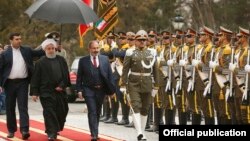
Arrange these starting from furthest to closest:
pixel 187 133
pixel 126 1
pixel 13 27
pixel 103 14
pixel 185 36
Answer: pixel 126 1 → pixel 13 27 → pixel 103 14 → pixel 185 36 → pixel 187 133

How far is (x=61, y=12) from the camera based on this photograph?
14.5 meters

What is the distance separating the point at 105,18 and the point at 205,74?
6.63 metres

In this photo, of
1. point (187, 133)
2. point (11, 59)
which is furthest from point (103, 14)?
point (187, 133)

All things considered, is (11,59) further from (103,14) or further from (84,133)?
(103,14)

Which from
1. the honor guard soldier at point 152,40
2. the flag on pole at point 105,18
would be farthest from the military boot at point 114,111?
the honor guard soldier at point 152,40

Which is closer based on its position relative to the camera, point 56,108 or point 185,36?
point 56,108

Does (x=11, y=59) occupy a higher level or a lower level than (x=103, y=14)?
lower

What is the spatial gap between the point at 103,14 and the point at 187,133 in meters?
10.8

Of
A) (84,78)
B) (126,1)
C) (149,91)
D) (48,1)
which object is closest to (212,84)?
(149,91)

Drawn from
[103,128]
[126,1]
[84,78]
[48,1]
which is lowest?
[103,128]

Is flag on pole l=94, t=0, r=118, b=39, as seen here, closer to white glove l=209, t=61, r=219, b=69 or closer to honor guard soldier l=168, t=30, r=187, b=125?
honor guard soldier l=168, t=30, r=187, b=125

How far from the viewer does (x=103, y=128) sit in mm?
17641

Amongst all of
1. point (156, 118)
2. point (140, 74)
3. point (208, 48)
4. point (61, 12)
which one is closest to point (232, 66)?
point (208, 48)

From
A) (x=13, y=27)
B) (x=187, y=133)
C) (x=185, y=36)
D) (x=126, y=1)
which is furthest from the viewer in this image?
(x=126, y=1)
